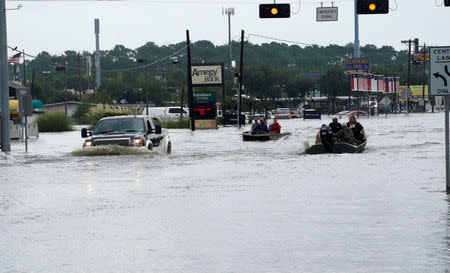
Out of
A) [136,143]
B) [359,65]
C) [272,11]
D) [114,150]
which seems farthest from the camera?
[359,65]

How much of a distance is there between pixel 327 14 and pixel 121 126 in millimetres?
23548

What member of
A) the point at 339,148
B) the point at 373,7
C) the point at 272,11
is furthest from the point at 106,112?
the point at 373,7

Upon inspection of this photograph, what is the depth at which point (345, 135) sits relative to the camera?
3145 cm

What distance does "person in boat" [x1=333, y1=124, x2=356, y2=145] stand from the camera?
31.2m

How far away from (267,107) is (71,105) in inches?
1532

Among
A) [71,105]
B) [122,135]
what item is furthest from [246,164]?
[71,105]

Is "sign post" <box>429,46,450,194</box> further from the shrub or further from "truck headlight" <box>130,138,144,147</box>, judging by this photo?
the shrub

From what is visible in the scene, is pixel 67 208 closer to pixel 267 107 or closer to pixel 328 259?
pixel 328 259

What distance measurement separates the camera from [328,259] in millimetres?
9367

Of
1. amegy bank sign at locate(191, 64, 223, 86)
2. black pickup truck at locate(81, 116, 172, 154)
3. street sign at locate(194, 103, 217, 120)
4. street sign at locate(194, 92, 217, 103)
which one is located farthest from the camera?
amegy bank sign at locate(191, 64, 223, 86)

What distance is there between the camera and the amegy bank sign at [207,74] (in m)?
73.1

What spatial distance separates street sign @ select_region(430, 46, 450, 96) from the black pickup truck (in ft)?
41.6

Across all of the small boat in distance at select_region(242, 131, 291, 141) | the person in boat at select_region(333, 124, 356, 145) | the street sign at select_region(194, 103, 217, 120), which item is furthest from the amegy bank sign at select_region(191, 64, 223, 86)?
the person in boat at select_region(333, 124, 356, 145)

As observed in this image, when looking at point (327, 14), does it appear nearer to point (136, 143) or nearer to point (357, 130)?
point (357, 130)
